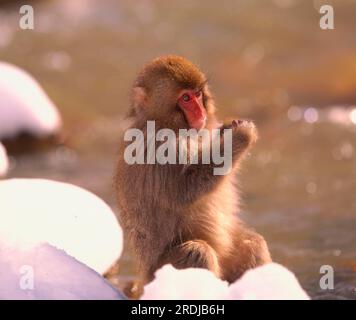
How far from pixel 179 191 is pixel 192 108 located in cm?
41

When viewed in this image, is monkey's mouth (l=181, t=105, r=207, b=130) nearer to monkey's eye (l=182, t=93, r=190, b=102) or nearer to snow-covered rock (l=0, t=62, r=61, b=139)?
monkey's eye (l=182, t=93, r=190, b=102)

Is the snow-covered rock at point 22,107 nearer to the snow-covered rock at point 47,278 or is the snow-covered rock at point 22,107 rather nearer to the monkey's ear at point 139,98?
the monkey's ear at point 139,98

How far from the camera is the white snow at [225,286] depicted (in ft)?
12.7

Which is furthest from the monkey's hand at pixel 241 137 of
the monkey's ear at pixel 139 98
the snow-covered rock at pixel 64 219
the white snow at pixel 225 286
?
the snow-covered rock at pixel 64 219

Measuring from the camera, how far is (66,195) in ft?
18.3

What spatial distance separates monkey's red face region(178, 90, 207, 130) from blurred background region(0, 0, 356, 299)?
1320mm

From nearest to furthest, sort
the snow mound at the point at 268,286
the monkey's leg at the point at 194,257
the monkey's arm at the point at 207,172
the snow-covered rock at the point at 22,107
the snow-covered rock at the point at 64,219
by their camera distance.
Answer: the snow mound at the point at 268,286 → the monkey's leg at the point at 194,257 → the monkey's arm at the point at 207,172 → the snow-covered rock at the point at 64,219 → the snow-covered rock at the point at 22,107

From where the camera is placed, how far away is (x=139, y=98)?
460cm

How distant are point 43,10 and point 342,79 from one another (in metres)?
4.76

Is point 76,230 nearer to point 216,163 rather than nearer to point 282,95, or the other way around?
point 216,163

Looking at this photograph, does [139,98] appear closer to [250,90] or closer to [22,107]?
[22,107]

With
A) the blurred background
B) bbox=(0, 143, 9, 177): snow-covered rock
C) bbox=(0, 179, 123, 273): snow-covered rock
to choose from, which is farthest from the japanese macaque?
bbox=(0, 143, 9, 177): snow-covered rock

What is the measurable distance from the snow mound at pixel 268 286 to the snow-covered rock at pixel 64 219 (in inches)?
50.5

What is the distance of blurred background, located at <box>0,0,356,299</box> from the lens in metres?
6.93
